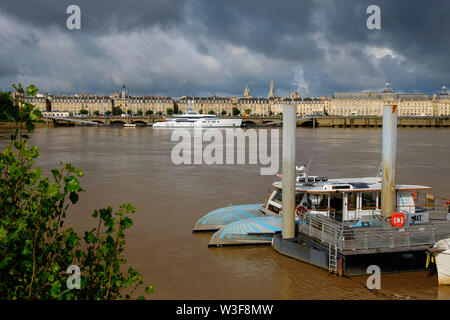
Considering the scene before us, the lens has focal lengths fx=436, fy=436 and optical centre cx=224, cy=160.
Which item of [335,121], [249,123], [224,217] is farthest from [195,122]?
[224,217]

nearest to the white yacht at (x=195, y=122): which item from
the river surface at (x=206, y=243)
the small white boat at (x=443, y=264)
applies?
the river surface at (x=206, y=243)

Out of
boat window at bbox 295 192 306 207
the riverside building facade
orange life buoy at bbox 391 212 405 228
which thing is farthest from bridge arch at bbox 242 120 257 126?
orange life buoy at bbox 391 212 405 228

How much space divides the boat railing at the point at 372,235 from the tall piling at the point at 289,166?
725mm

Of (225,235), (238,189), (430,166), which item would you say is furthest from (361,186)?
(430,166)

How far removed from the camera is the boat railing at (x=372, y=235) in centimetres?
1109

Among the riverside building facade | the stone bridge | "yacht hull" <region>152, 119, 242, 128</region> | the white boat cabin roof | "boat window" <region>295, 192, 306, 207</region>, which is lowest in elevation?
"boat window" <region>295, 192, 306, 207</region>

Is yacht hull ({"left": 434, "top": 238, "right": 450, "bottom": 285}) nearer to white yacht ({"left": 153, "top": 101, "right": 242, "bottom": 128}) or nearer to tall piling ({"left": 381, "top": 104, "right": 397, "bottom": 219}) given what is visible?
tall piling ({"left": 381, "top": 104, "right": 397, "bottom": 219})

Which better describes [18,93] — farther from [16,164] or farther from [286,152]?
[286,152]

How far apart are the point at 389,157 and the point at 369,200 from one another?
1909 mm

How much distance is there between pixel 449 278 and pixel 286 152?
4996mm

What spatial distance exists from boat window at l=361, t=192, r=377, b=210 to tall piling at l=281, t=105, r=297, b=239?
2643 mm

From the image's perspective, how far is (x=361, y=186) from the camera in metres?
13.5

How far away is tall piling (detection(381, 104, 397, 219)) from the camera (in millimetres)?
11945

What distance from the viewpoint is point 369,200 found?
43.9 ft
